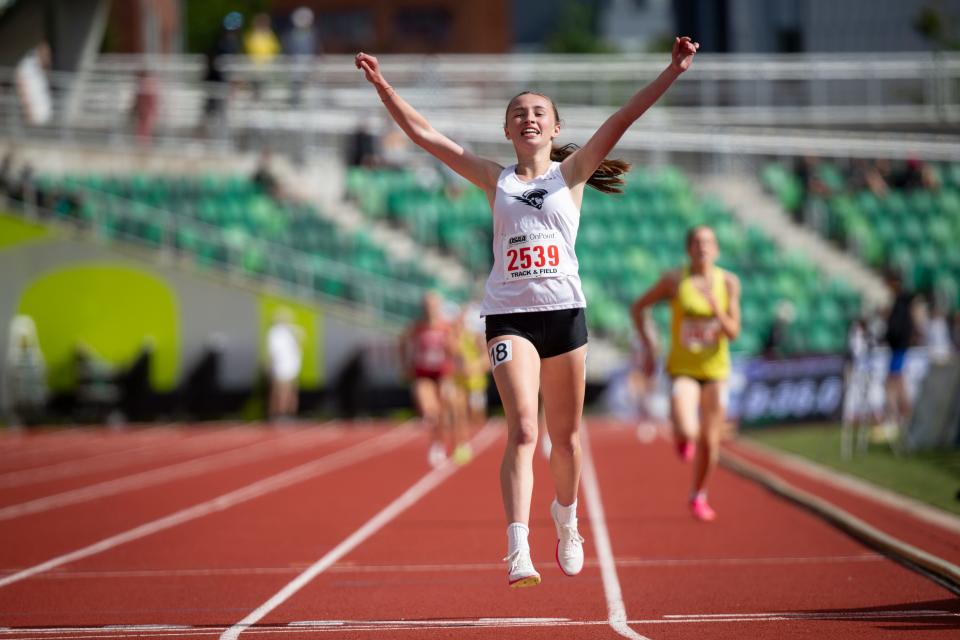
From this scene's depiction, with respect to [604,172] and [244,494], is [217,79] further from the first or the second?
[604,172]

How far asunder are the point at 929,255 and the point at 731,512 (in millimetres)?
21081

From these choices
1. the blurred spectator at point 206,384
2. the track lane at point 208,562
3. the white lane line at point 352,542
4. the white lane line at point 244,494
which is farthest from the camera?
the blurred spectator at point 206,384

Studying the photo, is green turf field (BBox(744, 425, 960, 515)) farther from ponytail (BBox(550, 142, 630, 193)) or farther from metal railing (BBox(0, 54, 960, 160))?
metal railing (BBox(0, 54, 960, 160))

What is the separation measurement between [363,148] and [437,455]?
13.9 m

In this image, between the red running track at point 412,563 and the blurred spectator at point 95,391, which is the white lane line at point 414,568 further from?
the blurred spectator at point 95,391

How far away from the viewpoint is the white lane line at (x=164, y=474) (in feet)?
42.5

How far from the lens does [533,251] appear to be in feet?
20.6

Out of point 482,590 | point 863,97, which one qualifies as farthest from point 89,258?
point 482,590

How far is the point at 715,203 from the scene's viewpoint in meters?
31.5

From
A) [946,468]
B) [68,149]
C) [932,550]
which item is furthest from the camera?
[68,149]

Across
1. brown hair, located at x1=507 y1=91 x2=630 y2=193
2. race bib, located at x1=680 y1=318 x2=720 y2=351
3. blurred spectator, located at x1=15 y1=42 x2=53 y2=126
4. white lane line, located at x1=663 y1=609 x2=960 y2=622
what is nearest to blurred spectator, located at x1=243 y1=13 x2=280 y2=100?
blurred spectator, located at x1=15 y1=42 x2=53 y2=126

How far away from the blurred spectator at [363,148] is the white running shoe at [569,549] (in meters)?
23.7

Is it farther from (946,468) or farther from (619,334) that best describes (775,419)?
(946,468)

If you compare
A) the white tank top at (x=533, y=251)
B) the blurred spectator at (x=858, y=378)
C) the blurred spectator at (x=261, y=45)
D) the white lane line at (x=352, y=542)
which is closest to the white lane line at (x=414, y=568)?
the white lane line at (x=352, y=542)
